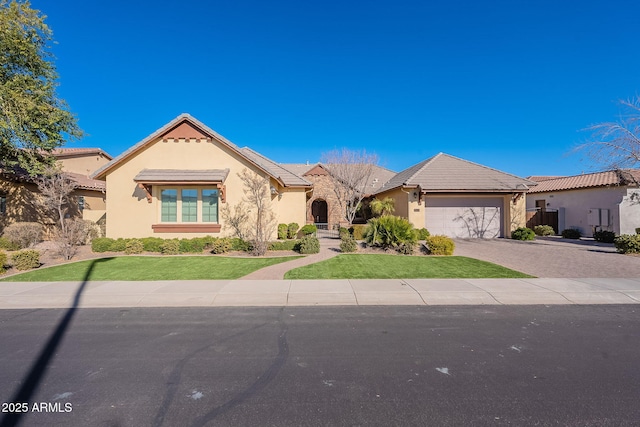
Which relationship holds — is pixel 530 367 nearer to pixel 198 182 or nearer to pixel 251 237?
pixel 251 237

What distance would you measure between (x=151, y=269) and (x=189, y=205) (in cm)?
567

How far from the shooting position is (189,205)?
50.6 ft

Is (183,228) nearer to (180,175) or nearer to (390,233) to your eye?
(180,175)

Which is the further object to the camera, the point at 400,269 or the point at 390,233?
the point at 390,233

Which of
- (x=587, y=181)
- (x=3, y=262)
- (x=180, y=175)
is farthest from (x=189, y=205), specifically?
(x=587, y=181)

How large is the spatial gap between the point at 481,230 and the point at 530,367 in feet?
59.1

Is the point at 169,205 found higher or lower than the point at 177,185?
lower

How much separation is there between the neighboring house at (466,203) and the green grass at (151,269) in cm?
1095

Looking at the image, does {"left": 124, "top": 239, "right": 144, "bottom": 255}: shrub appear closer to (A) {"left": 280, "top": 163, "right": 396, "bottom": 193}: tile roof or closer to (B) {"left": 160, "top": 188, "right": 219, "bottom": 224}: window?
(B) {"left": 160, "top": 188, "right": 219, "bottom": 224}: window

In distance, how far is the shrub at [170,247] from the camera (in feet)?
44.5

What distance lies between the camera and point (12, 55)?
14.0m

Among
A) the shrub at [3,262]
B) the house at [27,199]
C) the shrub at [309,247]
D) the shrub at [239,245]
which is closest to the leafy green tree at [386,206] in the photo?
the shrub at [309,247]

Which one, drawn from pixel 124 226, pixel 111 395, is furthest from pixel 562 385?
pixel 124 226

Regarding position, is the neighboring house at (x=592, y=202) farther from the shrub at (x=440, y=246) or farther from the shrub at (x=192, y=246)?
the shrub at (x=192, y=246)
